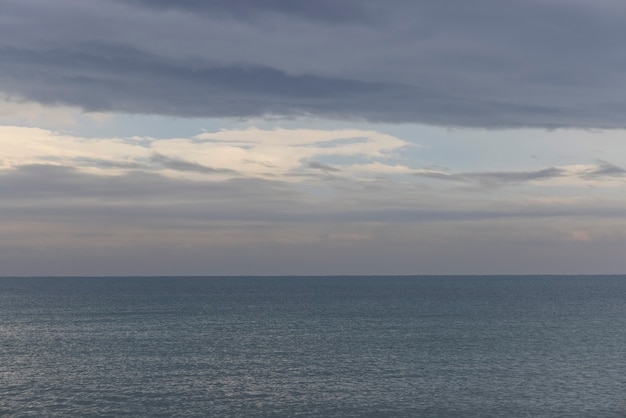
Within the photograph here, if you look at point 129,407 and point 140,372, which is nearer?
point 129,407

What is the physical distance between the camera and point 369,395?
84.8m

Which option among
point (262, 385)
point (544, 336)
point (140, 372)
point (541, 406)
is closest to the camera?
point (541, 406)

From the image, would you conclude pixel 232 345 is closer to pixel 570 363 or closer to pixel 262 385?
pixel 262 385

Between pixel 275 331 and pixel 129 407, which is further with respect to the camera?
pixel 275 331

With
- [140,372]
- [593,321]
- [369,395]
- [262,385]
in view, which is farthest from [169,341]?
[593,321]

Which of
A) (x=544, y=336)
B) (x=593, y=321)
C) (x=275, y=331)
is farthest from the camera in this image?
(x=593, y=321)

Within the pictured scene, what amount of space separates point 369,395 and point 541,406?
66.8 feet

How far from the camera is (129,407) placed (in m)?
79.5

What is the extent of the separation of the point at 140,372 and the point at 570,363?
215 ft

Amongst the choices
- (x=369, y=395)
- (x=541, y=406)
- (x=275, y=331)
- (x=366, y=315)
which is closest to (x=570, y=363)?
(x=541, y=406)

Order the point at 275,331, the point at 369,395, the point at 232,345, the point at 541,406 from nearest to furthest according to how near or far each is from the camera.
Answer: the point at 541,406, the point at 369,395, the point at 232,345, the point at 275,331

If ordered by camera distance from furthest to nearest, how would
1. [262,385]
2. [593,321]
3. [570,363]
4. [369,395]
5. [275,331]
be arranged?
[593,321] < [275,331] < [570,363] < [262,385] < [369,395]

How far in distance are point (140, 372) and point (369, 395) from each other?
35191 millimetres

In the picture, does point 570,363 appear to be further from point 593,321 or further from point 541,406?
point 593,321
